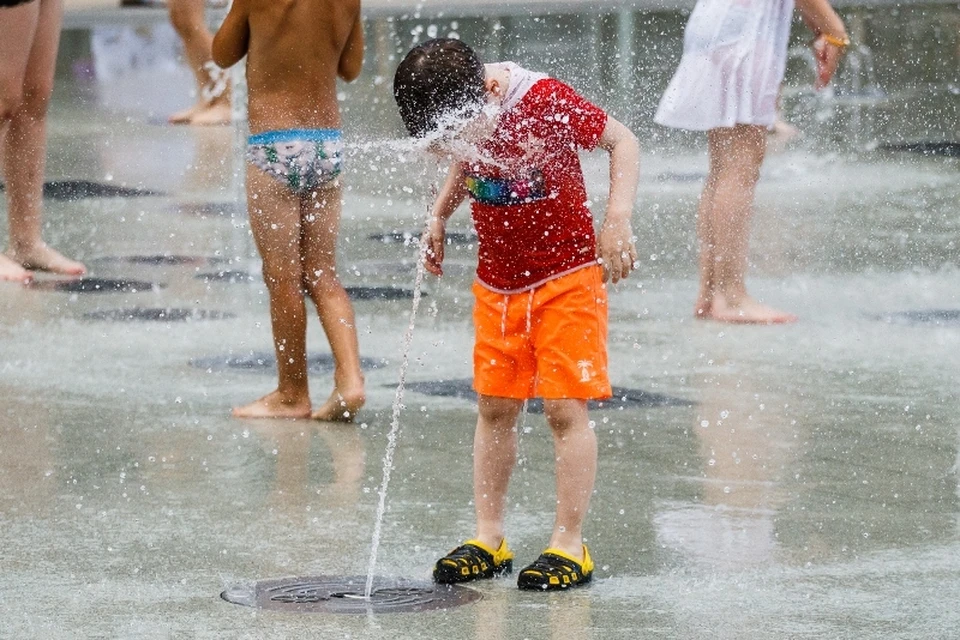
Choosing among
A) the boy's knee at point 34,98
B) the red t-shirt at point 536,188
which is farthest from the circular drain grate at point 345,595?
the boy's knee at point 34,98

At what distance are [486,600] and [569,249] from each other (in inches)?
34.8

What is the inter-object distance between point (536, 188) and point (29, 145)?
490cm

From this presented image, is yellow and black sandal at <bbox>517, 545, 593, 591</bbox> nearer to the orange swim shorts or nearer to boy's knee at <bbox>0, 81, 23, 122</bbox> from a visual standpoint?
the orange swim shorts

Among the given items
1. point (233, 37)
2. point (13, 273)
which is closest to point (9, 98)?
point (13, 273)

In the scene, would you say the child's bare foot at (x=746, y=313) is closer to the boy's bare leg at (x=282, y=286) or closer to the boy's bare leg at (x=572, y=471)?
the boy's bare leg at (x=282, y=286)

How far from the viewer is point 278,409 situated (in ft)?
22.4

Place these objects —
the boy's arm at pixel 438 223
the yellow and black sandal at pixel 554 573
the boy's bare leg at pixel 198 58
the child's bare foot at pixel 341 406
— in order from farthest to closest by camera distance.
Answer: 1. the boy's bare leg at pixel 198 58
2. the child's bare foot at pixel 341 406
3. the boy's arm at pixel 438 223
4. the yellow and black sandal at pixel 554 573

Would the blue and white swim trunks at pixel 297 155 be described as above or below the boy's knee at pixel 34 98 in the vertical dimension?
above

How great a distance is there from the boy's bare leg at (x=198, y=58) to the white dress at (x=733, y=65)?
7.02 metres

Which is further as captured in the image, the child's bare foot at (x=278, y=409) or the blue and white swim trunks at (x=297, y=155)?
the child's bare foot at (x=278, y=409)

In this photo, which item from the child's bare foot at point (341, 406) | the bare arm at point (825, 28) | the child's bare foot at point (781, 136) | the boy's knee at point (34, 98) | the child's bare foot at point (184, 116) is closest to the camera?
the child's bare foot at point (341, 406)

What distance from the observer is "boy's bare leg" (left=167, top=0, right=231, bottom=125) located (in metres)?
15.1

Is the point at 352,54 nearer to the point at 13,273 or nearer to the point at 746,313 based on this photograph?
the point at 746,313

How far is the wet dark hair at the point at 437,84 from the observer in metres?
4.87
